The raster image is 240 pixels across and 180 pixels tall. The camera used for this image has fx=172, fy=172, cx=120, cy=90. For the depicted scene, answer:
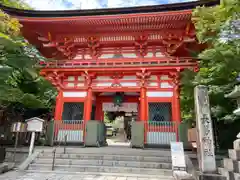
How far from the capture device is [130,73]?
1032 cm

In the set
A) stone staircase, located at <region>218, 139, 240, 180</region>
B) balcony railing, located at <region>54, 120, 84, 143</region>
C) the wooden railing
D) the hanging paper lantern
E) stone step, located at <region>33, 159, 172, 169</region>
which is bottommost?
stone step, located at <region>33, 159, 172, 169</region>

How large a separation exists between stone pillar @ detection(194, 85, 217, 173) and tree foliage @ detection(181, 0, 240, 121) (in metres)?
1.04

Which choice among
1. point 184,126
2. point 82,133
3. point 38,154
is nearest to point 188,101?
point 184,126

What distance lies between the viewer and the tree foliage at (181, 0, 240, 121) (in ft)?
17.2

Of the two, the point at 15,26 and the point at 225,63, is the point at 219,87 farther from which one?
the point at 15,26

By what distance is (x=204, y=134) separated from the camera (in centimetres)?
559

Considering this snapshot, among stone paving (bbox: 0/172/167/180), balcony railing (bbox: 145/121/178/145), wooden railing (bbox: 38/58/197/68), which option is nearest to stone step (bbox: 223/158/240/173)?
stone paving (bbox: 0/172/167/180)

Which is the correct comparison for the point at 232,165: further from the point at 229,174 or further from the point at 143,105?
the point at 143,105

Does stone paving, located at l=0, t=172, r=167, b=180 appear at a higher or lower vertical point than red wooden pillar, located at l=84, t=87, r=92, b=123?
lower

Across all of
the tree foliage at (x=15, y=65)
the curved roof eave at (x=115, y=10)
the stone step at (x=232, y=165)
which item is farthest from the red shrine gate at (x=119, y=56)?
the stone step at (x=232, y=165)

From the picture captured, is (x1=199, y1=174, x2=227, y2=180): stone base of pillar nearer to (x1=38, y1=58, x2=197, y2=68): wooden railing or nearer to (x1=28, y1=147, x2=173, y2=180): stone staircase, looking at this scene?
(x1=28, y1=147, x2=173, y2=180): stone staircase

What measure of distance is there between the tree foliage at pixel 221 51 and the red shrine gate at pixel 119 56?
8.01 ft

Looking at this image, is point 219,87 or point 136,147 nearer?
point 219,87

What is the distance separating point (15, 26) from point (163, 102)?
318 inches
